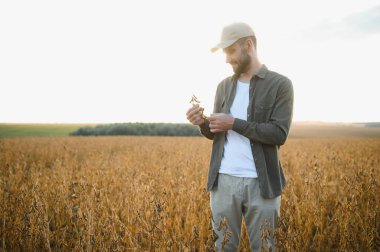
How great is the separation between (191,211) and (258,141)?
195cm

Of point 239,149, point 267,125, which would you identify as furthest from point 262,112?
point 239,149

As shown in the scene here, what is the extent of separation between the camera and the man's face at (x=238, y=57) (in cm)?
217

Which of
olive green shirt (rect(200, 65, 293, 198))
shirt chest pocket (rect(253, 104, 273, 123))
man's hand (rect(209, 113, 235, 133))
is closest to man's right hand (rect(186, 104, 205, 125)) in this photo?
man's hand (rect(209, 113, 235, 133))

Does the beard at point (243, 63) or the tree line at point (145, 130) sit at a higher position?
the beard at point (243, 63)

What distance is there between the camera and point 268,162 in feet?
7.13

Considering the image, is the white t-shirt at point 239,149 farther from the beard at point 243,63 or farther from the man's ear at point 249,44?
the man's ear at point 249,44

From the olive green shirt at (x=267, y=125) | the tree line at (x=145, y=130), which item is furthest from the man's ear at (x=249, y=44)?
the tree line at (x=145, y=130)

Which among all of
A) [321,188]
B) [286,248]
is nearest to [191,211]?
[286,248]

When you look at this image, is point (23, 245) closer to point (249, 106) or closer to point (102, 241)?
point (102, 241)

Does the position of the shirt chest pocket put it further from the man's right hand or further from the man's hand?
the man's right hand

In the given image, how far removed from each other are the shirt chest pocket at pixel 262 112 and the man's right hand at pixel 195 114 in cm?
41

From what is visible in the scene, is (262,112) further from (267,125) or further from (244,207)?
(244,207)

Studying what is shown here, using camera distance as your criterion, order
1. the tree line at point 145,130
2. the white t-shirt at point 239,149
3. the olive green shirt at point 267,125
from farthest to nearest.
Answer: the tree line at point 145,130 → the white t-shirt at point 239,149 → the olive green shirt at point 267,125

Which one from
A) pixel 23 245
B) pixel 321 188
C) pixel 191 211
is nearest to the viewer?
pixel 23 245
